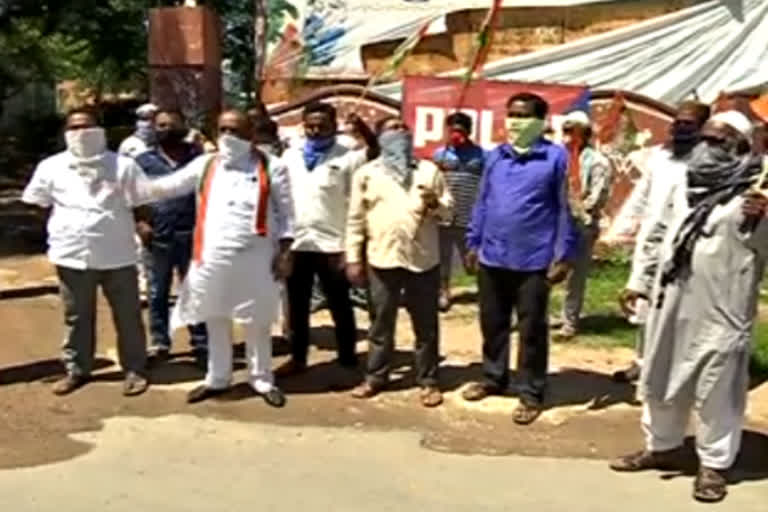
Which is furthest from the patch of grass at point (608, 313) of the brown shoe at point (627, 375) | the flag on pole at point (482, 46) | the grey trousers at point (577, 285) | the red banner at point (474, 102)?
the flag on pole at point (482, 46)

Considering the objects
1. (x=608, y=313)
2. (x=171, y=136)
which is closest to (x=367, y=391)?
(x=171, y=136)

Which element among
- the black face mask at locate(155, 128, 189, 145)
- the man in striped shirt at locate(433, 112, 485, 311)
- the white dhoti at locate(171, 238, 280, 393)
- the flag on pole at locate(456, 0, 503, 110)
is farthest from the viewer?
the flag on pole at locate(456, 0, 503, 110)

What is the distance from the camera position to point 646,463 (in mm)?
6762

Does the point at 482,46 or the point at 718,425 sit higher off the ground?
the point at 482,46

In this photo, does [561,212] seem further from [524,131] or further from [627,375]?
[627,375]

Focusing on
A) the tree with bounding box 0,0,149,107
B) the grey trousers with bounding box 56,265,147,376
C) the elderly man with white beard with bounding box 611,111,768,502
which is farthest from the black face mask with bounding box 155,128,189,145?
the tree with bounding box 0,0,149,107

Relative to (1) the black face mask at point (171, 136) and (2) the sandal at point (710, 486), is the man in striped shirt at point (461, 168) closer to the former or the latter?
(1) the black face mask at point (171, 136)

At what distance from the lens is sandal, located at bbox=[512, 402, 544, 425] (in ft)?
25.0

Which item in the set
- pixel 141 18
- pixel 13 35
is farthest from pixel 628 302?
pixel 13 35

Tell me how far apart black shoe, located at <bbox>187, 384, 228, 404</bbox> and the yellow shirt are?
1.10 metres

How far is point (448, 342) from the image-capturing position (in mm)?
9656

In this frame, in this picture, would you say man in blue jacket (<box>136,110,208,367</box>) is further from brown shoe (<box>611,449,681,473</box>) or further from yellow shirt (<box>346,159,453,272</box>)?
brown shoe (<box>611,449,681,473</box>)

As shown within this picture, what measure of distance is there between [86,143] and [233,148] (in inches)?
33.3

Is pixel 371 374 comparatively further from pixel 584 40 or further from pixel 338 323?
pixel 584 40
